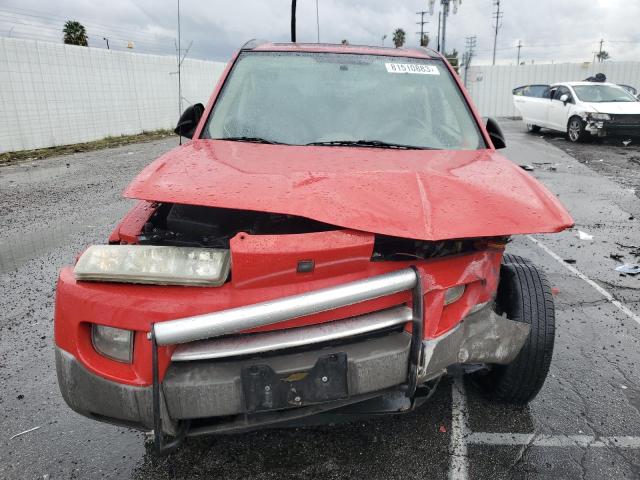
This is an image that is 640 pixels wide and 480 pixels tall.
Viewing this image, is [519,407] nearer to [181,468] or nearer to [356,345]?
[356,345]

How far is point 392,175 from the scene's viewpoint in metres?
2.13

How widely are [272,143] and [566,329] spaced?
2.47 m

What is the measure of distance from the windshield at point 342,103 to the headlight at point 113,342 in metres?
1.50

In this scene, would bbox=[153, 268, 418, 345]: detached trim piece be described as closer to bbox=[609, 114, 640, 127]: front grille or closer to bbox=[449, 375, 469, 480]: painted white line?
bbox=[449, 375, 469, 480]: painted white line

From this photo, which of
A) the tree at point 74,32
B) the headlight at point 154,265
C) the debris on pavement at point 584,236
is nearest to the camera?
the headlight at point 154,265

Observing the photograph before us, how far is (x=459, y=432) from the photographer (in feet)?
8.00

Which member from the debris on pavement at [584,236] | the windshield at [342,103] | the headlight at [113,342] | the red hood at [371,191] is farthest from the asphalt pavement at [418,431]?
the windshield at [342,103]

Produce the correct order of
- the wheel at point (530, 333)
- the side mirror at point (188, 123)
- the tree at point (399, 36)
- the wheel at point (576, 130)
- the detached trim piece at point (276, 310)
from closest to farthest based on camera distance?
the detached trim piece at point (276, 310) < the wheel at point (530, 333) < the side mirror at point (188, 123) < the wheel at point (576, 130) < the tree at point (399, 36)

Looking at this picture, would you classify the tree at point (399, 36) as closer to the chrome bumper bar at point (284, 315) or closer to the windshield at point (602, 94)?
the windshield at point (602, 94)

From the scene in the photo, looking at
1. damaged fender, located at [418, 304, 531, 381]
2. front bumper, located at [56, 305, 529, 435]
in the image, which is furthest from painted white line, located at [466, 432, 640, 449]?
front bumper, located at [56, 305, 529, 435]

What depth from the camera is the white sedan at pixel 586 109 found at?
12820 millimetres

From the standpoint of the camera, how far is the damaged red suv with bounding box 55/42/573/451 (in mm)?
1705

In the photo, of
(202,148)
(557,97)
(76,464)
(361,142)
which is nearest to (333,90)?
(361,142)

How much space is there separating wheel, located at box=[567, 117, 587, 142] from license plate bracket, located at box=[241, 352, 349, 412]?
46.4ft
